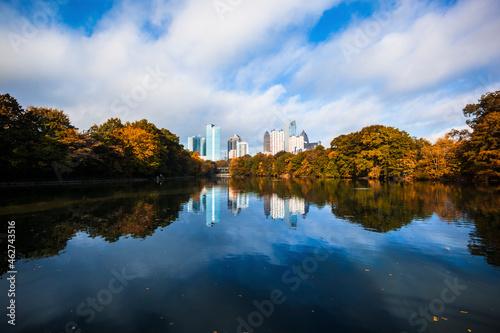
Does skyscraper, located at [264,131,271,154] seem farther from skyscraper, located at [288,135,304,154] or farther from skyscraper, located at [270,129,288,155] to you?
skyscraper, located at [288,135,304,154]

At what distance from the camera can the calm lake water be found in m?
3.84

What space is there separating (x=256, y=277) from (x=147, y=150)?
50.1 m

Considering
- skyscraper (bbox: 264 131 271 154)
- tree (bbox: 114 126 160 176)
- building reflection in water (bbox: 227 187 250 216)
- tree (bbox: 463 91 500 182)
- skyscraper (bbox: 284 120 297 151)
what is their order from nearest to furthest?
building reflection in water (bbox: 227 187 250 216), tree (bbox: 463 91 500 182), tree (bbox: 114 126 160 176), skyscraper (bbox: 284 120 297 151), skyscraper (bbox: 264 131 271 154)

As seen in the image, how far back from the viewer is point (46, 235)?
8492mm

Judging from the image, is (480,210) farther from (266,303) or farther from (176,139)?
(176,139)

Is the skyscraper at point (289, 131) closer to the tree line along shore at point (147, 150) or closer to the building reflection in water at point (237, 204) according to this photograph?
the tree line along shore at point (147, 150)

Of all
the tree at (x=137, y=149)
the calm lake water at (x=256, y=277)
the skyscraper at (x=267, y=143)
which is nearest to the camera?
the calm lake water at (x=256, y=277)

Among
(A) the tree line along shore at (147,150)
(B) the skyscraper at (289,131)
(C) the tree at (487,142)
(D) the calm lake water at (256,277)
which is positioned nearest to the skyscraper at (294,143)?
(B) the skyscraper at (289,131)

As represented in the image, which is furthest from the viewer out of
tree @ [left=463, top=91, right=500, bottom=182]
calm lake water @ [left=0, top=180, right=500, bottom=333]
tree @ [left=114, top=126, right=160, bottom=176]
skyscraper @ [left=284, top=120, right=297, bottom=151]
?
skyscraper @ [left=284, top=120, right=297, bottom=151]

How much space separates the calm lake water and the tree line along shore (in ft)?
92.1

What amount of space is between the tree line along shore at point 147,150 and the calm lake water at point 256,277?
28081 mm

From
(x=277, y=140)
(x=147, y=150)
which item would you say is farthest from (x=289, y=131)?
(x=147, y=150)

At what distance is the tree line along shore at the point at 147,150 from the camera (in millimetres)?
29578

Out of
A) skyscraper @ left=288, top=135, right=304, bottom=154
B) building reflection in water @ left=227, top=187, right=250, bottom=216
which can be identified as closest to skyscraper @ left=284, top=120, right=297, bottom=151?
skyscraper @ left=288, top=135, right=304, bottom=154
